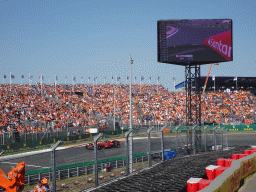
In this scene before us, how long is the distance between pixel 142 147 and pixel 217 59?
14.5m

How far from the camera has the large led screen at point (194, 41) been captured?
2423 centimetres

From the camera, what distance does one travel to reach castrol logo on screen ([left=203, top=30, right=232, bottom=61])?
25.0m

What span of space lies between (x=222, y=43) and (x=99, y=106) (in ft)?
88.8

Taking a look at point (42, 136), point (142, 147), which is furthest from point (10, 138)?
point (142, 147)

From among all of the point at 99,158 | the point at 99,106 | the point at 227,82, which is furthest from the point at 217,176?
the point at 227,82

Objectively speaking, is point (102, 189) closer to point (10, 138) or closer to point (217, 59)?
point (217, 59)

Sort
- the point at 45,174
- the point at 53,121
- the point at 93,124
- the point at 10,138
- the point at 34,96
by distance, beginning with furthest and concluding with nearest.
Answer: the point at 34,96, the point at 93,124, the point at 53,121, the point at 10,138, the point at 45,174

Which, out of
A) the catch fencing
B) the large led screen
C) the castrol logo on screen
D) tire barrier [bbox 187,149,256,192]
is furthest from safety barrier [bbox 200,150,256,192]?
the castrol logo on screen

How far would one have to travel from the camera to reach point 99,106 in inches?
1922

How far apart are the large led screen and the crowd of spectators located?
52.7ft

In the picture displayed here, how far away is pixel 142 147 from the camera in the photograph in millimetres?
13312

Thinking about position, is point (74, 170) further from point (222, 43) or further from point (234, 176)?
point (222, 43)

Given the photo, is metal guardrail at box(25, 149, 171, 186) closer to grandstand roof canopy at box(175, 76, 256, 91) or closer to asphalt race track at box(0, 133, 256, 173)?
asphalt race track at box(0, 133, 256, 173)

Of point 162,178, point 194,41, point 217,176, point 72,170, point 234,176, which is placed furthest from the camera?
point 194,41
